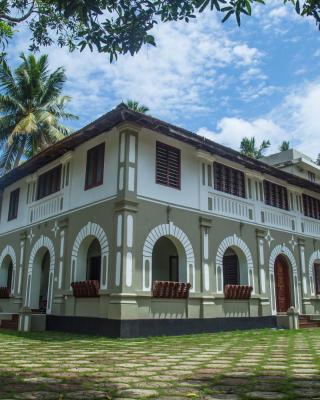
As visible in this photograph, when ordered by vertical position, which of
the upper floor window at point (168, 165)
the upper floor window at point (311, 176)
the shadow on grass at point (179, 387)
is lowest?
the shadow on grass at point (179, 387)

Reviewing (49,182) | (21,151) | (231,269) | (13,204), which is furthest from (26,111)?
(231,269)

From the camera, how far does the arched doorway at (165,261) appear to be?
1394 centimetres

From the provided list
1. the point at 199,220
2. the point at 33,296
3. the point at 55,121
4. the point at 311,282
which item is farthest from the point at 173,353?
the point at 55,121

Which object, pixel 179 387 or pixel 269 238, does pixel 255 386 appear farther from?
pixel 269 238

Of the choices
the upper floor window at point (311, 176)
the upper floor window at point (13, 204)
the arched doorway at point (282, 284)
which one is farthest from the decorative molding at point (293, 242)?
the upper floor window at point (13, 204)

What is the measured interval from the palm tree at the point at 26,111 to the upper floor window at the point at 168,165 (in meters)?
11.6

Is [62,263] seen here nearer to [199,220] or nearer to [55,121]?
[199,220]

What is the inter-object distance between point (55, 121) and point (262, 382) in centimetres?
2017

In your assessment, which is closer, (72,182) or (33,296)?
(72,182)

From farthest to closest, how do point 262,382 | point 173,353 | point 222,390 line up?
point 173,353, point 262,382, point 222,390

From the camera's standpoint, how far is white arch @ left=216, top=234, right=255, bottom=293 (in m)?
12.6

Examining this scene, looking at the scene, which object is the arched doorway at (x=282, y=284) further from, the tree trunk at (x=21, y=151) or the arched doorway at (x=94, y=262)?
the tree trunk at (x=21, y=151)

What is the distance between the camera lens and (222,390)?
13.7 ft

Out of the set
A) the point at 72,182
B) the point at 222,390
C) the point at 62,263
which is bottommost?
the point at 222,390
